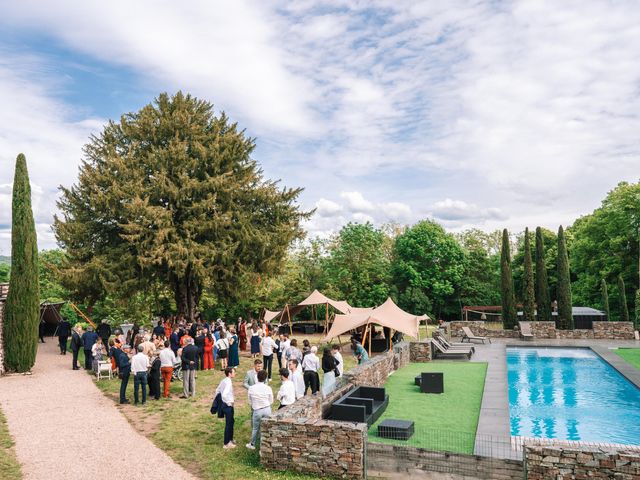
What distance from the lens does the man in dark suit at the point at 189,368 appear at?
46.9 feet

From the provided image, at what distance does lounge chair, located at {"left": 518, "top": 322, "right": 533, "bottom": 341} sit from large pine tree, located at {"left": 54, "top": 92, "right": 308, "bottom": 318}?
15.6 m

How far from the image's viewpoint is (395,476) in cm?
916

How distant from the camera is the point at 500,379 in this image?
18109 mm

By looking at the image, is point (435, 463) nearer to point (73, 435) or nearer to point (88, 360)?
point (73, 435)

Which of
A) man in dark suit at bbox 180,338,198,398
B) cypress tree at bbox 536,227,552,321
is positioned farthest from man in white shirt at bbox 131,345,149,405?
cypress tree at bbox 536,227,552,321

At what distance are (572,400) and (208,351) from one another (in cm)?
1293

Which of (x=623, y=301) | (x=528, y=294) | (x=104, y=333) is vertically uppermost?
(x=528, y=294)

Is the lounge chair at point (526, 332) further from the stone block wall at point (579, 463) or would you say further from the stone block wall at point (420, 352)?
the stone block wall at point (579, 463)

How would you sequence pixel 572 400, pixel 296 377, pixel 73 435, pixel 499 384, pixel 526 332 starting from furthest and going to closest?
1. pixel 526 332
2. pixel 499 384
3. pixel 572 400
4. pixel 296 377
5. pixel 73 435

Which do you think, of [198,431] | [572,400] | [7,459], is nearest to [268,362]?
[198,431]

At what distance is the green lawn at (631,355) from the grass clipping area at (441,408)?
7628 millimetres

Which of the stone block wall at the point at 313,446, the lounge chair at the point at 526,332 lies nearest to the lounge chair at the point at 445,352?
the lounge chair at the point at 526,332

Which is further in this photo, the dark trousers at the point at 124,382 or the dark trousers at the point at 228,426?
the dark trousers at the point at 124,382

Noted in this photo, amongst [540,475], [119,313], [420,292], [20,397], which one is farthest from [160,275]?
[420,292]
